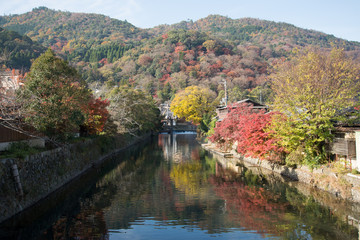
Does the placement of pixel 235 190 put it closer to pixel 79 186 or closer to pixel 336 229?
pixel 336 229

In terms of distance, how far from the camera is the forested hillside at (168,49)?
89875 mm

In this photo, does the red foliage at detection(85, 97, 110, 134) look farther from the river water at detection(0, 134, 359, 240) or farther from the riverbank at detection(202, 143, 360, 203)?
the riverbank at detection(202, 143, 360, 203)

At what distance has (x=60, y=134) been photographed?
21.5 metres

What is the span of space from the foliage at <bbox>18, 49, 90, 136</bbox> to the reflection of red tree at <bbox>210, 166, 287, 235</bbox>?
35.6 ft

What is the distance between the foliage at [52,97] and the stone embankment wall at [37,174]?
1.71 m

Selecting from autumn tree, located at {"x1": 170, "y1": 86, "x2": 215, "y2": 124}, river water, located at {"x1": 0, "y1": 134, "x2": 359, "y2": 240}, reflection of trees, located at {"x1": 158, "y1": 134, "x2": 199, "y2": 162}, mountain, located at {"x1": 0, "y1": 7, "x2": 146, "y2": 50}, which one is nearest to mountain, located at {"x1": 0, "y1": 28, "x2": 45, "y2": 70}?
autumn tree, located at {"x1": 170, "y1": 86, "x2": 215, "y2": 124}

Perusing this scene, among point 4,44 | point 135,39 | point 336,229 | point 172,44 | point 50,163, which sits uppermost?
point 135,39

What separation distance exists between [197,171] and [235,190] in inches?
277

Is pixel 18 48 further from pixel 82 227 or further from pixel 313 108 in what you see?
pixel 313 108

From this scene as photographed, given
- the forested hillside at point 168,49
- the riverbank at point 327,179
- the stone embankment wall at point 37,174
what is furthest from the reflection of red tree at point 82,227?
the forested hillside at point 168,49

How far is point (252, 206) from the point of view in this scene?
1537 cm

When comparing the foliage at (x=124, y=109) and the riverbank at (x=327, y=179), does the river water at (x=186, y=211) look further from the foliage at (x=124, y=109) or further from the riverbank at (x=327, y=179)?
the foliage at (x=124, y=109)

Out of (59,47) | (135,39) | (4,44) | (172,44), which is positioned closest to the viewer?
(4,44)

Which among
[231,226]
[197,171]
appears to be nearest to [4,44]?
[197,171]
